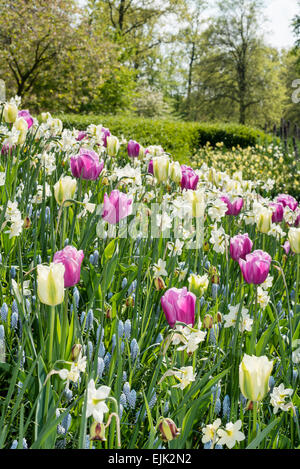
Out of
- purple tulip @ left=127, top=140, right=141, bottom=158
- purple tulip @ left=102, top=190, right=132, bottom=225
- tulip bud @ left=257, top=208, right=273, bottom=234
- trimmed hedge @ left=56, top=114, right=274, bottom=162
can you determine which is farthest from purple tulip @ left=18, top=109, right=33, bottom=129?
trimmed hedge @ left=56, top=114, right=274, bottom=162

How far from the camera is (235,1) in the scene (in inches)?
1400

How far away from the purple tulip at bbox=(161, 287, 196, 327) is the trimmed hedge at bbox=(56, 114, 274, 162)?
270 inches

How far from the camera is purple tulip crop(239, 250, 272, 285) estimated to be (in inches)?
60.0

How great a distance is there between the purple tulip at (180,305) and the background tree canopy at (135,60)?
1511 cm

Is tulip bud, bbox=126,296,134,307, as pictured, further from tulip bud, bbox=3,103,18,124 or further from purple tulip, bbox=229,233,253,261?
tulip bud, bbox=3,103,18,124

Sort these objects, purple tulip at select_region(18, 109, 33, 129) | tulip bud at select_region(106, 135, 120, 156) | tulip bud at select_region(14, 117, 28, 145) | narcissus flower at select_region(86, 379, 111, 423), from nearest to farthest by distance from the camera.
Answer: narcissus flower at select_region(86, 379, 111, 423)
tulip bud at select_region(14, 117, 28, 145)
tulip bud at select_region(106, 135, 120, 156)
purple tulip at select_region(18, 109, 33, 129)

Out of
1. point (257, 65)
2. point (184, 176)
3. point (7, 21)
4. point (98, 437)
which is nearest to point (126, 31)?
point (257, 65)

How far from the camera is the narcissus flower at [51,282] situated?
1095 mm

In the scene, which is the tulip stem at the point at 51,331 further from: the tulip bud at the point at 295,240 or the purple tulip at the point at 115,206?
the tulip bud at the point at 295,240

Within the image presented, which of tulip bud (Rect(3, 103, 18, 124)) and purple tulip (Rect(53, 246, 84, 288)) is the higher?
tulip bud (Rect(3, 103, 18, 124))

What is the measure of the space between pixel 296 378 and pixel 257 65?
3693 cm

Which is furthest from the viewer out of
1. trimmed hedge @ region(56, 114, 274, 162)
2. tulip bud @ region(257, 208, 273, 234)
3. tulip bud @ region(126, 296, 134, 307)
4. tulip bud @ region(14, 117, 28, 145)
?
trimmed hedge @ region(56, 114, 274, 162)

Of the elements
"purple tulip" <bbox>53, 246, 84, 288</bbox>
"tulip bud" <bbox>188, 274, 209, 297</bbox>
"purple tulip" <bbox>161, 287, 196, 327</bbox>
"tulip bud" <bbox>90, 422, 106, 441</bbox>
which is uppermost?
"purple tulip" <bbox>53, 246, 84, 288</bbox>

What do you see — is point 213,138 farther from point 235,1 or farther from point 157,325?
point 235,1
